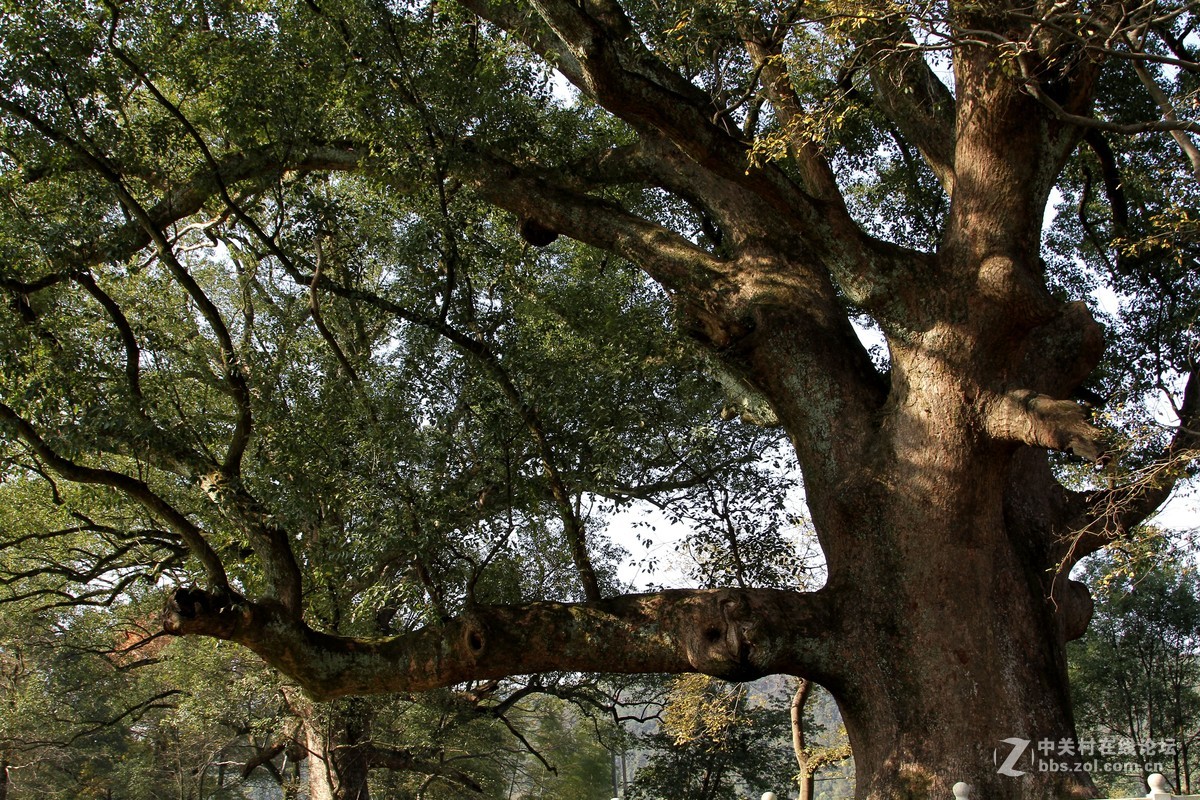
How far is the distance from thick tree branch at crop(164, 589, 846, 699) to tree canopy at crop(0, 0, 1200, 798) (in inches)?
0.9

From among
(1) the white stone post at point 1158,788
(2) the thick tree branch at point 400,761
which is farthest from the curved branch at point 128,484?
(2) the thick tree branch at point 400,761

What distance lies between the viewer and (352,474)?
248 inches

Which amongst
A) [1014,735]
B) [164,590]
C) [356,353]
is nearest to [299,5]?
[356,353]

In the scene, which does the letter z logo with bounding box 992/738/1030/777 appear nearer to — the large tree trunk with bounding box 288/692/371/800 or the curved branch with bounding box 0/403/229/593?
the curved branch with bounding box 0/403/229/593

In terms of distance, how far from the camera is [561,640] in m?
5.25

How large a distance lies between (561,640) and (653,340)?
3.04 m

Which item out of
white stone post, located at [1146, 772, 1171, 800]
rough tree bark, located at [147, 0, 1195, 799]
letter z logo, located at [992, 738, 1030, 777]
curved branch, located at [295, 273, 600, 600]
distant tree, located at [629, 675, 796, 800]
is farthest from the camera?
distant tree, located at [629, 675, 796, 800]

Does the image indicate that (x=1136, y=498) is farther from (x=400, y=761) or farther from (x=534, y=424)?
(x=400, y=761)

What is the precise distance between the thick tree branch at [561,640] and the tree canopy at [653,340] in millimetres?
23

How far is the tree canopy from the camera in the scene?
16.0 feet

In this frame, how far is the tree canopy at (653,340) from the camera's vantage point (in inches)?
193

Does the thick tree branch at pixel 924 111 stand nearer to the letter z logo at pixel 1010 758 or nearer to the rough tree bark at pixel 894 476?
the rough tree bark at pixel 894 476

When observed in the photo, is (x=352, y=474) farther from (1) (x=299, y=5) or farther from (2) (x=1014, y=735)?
(2) (x=1014, y=735)

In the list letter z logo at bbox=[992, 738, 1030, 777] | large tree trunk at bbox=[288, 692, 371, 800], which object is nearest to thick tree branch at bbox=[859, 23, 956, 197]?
letter z logo at bbox=[992, 738, 1030, 777]
